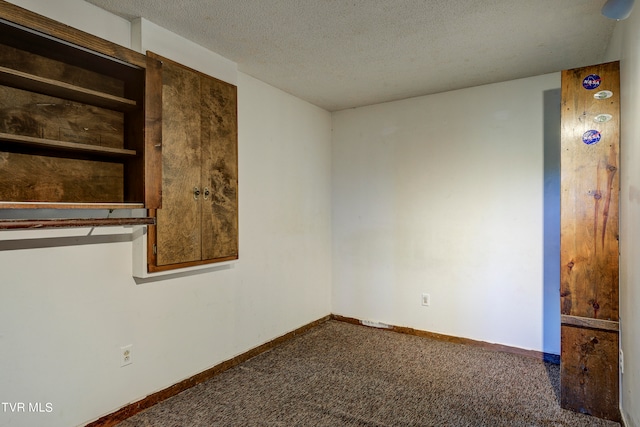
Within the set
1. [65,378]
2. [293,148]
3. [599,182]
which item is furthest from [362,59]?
[65,378]

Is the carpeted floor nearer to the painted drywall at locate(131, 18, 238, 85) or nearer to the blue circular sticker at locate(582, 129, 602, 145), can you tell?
the blue circular sticker at locate(582, 129, 602, 145)

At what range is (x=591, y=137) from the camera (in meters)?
2.20

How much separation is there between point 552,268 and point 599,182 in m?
1.07

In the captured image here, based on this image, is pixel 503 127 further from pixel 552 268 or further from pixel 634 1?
pixel 634 1

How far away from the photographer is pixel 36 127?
5.89 feet

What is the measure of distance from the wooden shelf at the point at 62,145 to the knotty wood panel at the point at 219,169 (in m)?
0.63

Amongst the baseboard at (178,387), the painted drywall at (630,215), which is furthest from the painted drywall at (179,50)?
the painted drywall at (630,215)

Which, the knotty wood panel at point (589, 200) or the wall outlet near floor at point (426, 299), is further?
the wall outlet near floor at point (426, 299)

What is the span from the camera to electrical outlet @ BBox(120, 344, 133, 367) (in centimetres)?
215

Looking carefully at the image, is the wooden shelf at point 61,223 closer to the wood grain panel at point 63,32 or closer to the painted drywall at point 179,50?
the wood grain panel at point 63,32

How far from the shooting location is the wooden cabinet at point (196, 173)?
7.29 ft

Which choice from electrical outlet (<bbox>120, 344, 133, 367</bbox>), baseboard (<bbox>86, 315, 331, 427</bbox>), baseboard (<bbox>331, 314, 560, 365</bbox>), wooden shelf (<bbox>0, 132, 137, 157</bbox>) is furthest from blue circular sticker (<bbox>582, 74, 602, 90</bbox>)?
electrical outlet (<bbox>120, 344, 133, 367</bbox>)

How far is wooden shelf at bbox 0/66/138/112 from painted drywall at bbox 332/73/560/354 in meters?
2.51

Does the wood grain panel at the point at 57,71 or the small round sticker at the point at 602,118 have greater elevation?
the wood grain panel at the point at 57,71
